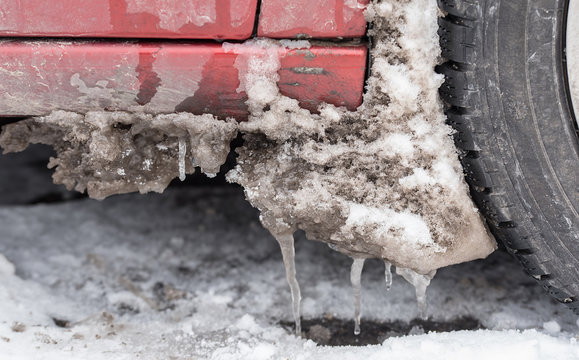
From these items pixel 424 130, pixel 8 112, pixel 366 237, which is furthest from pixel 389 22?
pixel 8 112

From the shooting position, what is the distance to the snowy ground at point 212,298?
143cm

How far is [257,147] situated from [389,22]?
1.52 feet

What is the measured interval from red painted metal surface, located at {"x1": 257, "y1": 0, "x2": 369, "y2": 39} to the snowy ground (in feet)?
2.53

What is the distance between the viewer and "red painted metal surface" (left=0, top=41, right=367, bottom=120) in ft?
4.24

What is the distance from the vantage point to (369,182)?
55.6 inches

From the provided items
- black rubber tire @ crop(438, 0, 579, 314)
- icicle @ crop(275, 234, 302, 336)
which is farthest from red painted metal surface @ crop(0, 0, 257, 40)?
icicle @ crop(275, 234, 302, 336)

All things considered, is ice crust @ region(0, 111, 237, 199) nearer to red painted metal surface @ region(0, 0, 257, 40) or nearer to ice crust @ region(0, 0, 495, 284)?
ice crust @ region(0, 0, 495, 284)

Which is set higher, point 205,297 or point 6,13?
point 6,13

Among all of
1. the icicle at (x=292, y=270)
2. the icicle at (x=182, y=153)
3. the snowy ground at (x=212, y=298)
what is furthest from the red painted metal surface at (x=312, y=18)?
the snowy ground at (x=212, y=298)

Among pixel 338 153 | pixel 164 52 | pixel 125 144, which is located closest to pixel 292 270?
pixel 338 153

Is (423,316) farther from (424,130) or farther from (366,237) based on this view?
(424,130)

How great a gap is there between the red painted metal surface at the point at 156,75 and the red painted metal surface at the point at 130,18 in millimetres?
30

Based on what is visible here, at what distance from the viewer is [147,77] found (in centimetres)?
132

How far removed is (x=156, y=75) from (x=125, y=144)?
242mm
